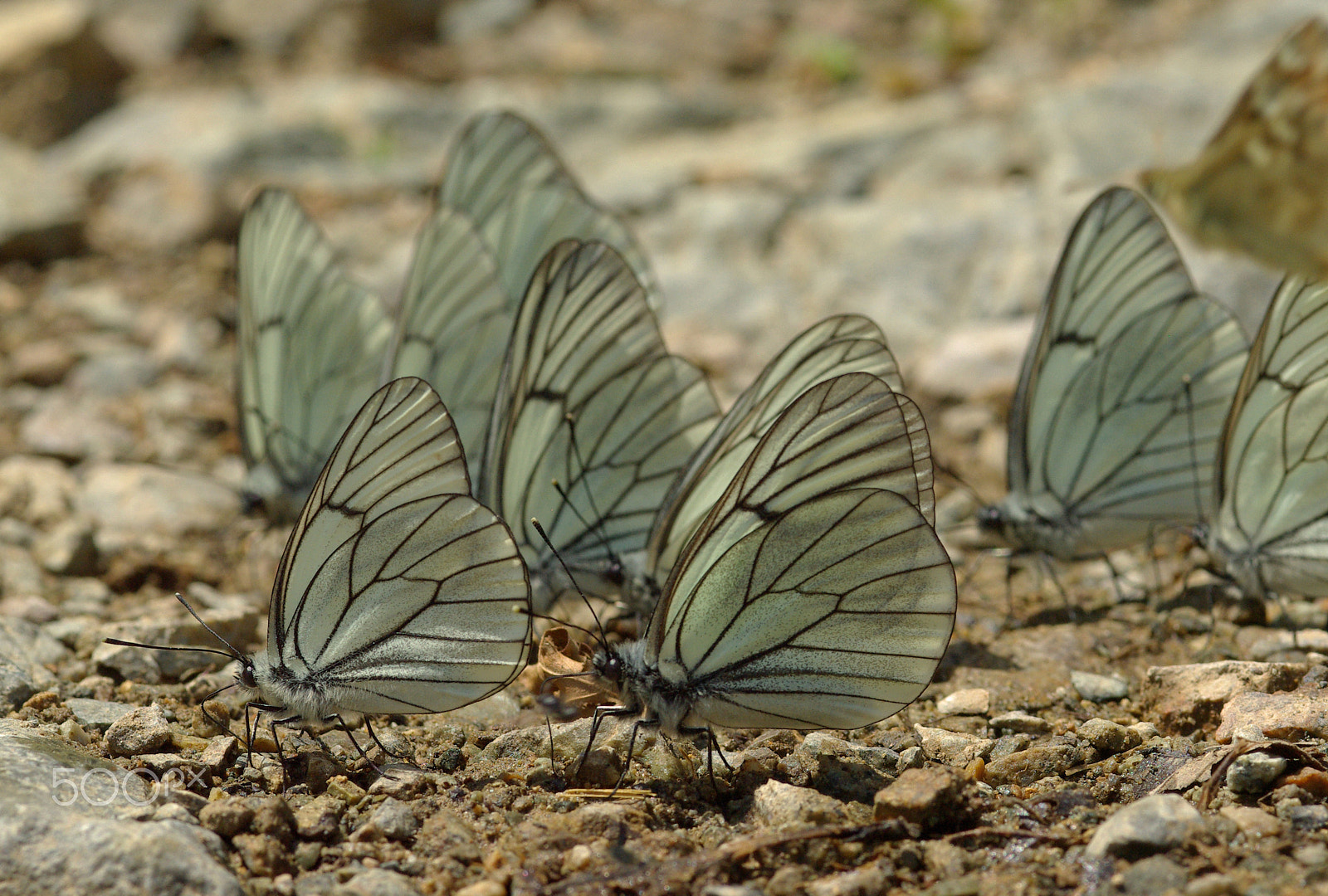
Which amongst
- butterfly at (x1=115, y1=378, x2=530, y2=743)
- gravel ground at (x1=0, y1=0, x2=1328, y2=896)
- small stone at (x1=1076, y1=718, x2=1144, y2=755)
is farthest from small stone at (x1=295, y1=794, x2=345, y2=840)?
small stone at (x1=1076, y1=718, x2=1144, y2=755)

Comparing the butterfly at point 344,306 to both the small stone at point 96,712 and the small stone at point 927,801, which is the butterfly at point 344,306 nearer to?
the small stone at point 96,712

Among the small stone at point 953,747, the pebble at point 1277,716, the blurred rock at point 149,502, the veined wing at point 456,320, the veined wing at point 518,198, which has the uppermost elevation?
the veined wing at point 518,198

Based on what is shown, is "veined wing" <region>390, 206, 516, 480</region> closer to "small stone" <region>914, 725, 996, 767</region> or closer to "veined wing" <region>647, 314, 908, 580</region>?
"veined wing" <region>647, 314, 908, 580</region>

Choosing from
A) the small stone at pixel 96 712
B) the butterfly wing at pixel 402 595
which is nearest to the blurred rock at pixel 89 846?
the small stone at pixel 96 712

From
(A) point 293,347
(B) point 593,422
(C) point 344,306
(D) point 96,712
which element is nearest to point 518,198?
(C) point 344,306

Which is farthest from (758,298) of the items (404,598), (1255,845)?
(1255,845)

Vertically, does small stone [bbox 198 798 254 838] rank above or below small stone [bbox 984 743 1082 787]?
below

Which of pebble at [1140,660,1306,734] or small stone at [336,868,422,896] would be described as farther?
pebble at [1140,660,1306,734]
